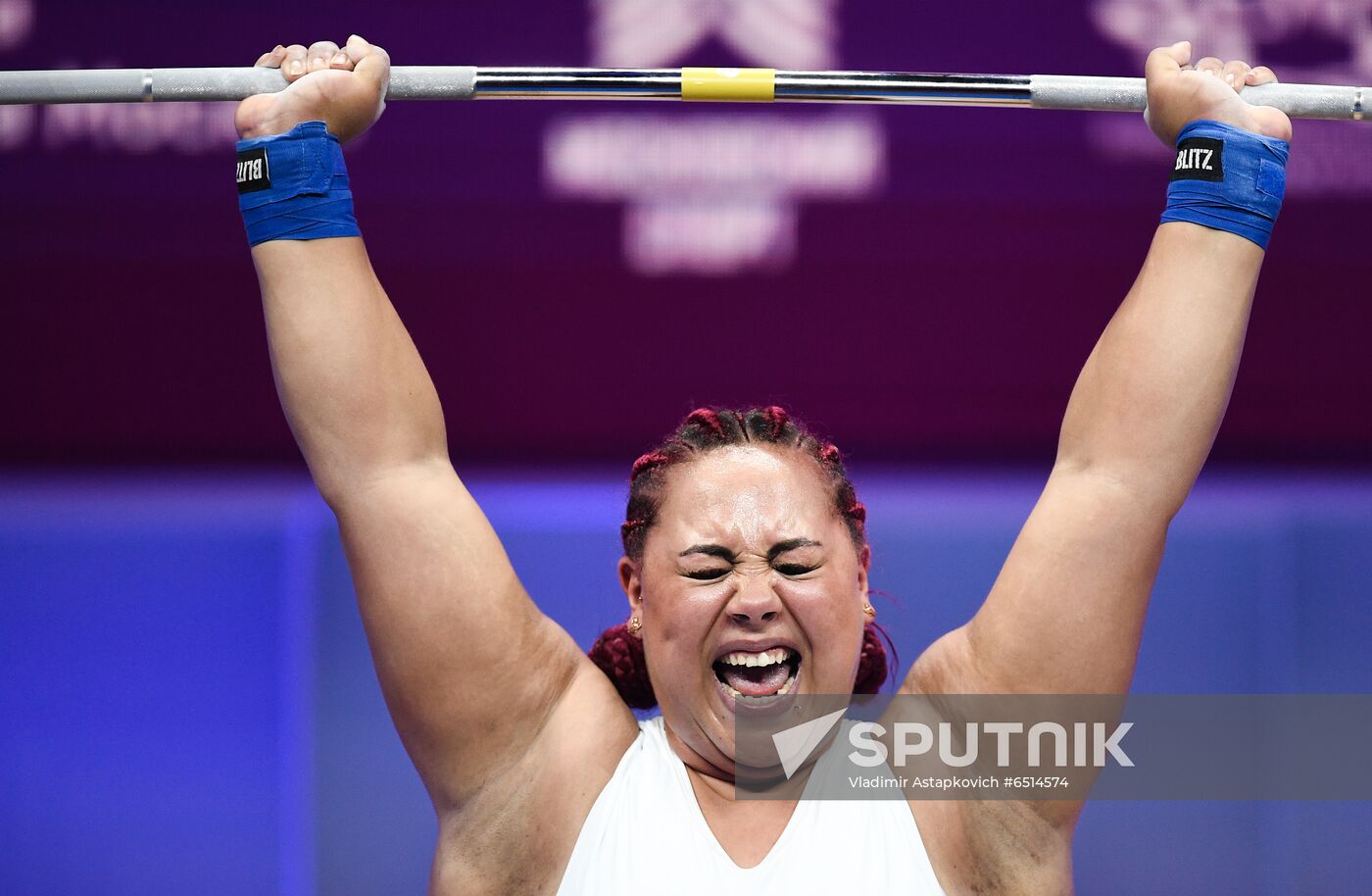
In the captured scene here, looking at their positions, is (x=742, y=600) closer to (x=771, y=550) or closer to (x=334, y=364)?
(x=771, y=550)

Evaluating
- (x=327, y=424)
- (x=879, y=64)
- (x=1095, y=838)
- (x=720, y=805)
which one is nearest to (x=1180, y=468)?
(x=720, y=805)

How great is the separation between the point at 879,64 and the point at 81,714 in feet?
4.76

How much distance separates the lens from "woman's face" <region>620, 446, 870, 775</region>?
130 cm

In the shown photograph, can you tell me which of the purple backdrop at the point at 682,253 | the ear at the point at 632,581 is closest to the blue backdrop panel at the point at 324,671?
the purple backdrop at the point at 682,253

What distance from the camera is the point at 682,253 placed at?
2.10 meters

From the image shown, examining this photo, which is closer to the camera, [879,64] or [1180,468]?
[1180,468]

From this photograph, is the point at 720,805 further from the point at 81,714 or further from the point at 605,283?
the point at 81,714

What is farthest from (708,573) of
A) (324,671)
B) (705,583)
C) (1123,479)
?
(324,671)

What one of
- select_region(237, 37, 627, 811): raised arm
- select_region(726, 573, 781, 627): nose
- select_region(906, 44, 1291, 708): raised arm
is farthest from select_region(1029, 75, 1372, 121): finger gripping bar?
select_region(237, 37, 627, 811): raised arm

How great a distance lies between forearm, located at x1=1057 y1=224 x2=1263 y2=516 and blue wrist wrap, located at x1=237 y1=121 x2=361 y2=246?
69 centimetres

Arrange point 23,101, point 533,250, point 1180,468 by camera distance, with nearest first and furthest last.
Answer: point 1180,468 < point 23,101 < point 533,250

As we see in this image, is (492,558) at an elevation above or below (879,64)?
below

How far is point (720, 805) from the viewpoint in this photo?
1340 millimetres

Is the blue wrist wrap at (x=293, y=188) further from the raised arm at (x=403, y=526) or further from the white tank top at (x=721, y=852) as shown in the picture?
the white tank top at (x=721, y=852)
